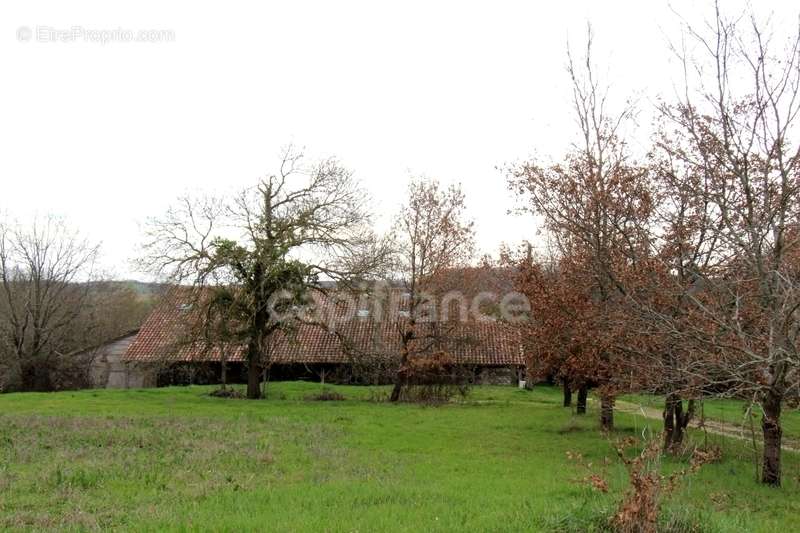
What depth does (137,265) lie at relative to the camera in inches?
977

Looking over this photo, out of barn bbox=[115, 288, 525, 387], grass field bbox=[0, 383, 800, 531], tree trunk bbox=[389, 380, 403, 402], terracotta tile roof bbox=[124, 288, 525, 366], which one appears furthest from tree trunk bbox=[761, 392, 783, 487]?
tree trunk bbox=[389, 380, 403, 402]

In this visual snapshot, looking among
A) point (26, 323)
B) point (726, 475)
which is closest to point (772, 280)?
point (726, 475)

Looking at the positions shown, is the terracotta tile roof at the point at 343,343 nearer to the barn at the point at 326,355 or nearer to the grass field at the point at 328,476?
the barn at the point at 326,355

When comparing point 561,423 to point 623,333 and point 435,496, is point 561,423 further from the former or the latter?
point 435,496

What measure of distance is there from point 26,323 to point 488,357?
27404mm

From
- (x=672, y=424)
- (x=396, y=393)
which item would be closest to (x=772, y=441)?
(x=672, y=424)

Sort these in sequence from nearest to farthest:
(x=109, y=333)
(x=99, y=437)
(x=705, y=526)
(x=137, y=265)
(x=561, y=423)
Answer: (x=705, y=526) → (x=99, y=437) → (x=561, y=423) → (x=137, y=265) → (x=109, y=333)

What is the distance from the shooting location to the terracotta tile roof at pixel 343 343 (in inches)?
1003

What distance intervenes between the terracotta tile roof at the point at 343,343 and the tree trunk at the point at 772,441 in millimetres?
8436

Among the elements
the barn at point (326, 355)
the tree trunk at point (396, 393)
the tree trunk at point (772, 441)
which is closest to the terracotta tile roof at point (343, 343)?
the barn at point (326, 355)

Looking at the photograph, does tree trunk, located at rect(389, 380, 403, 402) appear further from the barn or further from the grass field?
the grass field

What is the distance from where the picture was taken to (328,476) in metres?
9.46

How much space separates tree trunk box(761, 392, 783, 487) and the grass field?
362 mm

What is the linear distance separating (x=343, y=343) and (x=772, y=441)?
57.5ft
